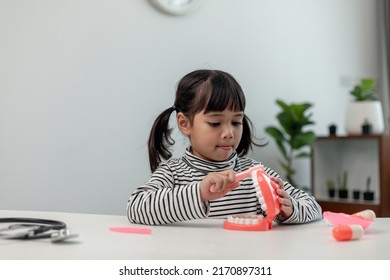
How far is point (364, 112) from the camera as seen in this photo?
3486mm

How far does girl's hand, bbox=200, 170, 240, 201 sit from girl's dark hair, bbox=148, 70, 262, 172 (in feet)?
1.23

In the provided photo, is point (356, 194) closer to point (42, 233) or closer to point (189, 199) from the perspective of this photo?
point (189, 199)

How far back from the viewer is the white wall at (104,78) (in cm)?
254

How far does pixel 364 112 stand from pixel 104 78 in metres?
1.75

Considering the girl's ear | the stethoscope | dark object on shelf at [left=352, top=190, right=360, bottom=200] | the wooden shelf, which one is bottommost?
dark object on shelf at [left=352, top=190, right=360, bottom=200]

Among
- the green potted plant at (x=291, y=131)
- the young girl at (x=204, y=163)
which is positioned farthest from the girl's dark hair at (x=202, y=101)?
the green potted plant at (x=291, y=131)

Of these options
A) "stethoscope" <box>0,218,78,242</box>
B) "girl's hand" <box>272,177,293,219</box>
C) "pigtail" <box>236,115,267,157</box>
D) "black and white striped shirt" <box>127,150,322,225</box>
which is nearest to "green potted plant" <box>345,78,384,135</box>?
"pigtail" <box>236,115,267,157</box>

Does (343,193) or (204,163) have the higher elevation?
(204,163)

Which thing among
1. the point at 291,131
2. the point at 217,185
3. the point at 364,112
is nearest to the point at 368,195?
the point at 364,112

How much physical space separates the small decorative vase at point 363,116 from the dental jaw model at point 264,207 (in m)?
2.75

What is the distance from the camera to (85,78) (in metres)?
2.72

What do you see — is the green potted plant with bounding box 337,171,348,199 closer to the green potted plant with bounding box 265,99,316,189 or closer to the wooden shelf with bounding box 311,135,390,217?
the wooden shelf with bounding box 311,135,390,217

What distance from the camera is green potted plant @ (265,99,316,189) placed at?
3.27 meters
